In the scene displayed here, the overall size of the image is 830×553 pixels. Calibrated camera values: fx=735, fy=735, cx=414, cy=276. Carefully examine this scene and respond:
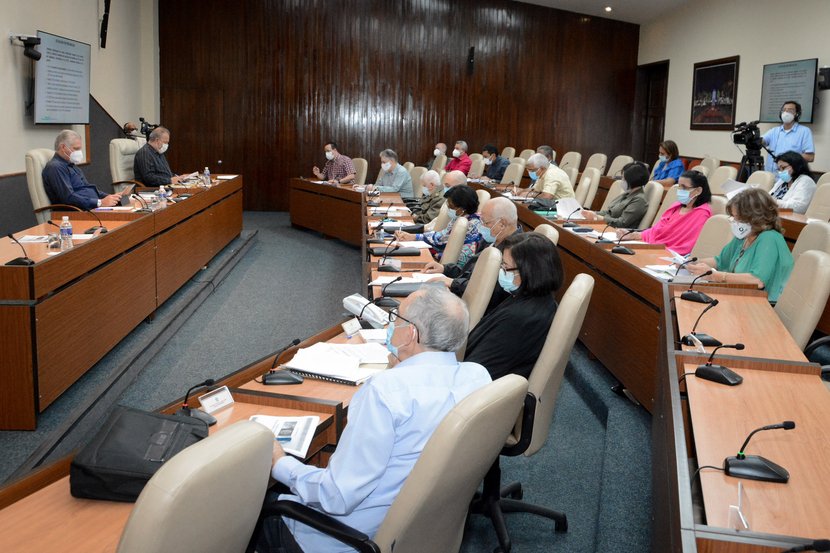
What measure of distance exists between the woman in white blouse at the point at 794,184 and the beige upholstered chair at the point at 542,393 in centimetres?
426

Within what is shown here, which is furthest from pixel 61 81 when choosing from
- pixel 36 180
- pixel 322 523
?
pixel 322 523

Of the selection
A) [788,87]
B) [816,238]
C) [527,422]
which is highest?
[788,87]

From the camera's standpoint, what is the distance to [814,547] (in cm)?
134

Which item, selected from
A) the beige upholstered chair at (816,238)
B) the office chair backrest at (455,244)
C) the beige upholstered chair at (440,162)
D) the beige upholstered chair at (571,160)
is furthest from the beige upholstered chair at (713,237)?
the beige upholstered chair at (571,160)

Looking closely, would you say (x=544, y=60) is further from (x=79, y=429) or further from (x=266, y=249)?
(x=79, y=429)

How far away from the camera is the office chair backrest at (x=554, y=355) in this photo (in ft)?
8.22

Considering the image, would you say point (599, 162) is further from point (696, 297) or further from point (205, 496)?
point (205, 496)

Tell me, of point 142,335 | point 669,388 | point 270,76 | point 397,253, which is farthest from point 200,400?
point 270,76

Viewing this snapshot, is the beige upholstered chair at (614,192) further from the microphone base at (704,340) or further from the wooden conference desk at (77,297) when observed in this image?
the microphone base at (704,340)

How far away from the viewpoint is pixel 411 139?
40.2 ft

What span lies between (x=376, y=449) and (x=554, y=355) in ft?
3.45

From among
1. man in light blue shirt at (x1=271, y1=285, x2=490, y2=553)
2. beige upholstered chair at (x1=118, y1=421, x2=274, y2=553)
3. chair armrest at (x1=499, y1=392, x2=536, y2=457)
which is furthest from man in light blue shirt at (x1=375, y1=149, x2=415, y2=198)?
beige upholstered chair at (x1=118, y1=421, x2=274, y2=553)

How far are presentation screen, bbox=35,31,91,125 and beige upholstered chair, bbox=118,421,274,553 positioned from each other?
698 centimetres

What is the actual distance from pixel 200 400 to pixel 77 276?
2.05 meters
